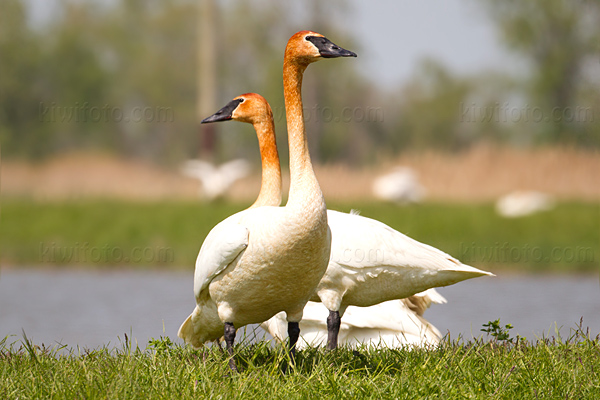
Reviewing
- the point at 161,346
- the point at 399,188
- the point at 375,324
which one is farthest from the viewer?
the point at 399,188

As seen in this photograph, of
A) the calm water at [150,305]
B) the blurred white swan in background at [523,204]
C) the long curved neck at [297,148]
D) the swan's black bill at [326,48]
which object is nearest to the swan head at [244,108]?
the long curved neck at [297,148]

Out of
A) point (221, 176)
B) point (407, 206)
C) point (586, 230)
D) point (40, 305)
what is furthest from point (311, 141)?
point (40, 305)

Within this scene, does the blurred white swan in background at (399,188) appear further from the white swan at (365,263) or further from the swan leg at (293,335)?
the swan leg at (293,335)

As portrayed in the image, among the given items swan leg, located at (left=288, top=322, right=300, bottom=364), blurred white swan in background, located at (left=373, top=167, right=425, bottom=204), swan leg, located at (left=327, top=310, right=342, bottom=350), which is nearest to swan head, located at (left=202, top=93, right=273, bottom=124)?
swan leg, located at (left=327, top=310, right=342, bottom=350)

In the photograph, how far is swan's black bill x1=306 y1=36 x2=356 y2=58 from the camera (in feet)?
13.3

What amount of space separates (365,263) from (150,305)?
662 centimetres

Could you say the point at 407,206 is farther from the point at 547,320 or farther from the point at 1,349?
the point at 1,349

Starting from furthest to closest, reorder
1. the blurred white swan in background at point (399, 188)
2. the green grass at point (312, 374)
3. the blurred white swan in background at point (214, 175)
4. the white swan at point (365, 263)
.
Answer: the blurred white swan in background at point (214, 175), the blurred white swan in background at point (399, 188), the white swan at point (365, 263), the green grass at point (312, 374)

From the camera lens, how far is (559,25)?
882 inches

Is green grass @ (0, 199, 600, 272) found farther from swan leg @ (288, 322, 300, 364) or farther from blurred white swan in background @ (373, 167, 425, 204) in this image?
swan leg @ (288, 322, 300, 364)

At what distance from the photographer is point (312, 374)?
13.1 ft

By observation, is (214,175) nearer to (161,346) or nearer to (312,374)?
(161,346)

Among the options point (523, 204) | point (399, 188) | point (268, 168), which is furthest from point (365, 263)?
point (399, 188)

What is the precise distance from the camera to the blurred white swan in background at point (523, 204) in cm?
1493
